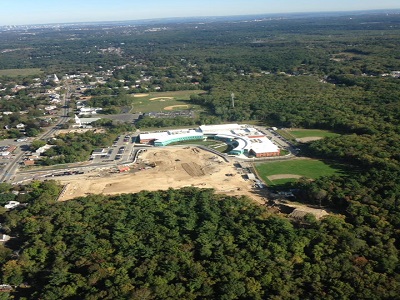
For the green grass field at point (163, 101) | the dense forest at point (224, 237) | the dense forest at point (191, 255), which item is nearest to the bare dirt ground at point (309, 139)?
the dense forest at point (224, 237)

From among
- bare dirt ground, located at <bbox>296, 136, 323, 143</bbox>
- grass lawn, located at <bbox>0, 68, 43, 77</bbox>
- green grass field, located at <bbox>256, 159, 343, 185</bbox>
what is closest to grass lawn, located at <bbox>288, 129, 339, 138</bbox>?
bare dirt ground, located at <bbox>296, 136, 323, 143</bbox>

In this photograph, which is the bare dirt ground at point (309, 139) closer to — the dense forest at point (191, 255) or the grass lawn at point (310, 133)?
the grass lawn at point (310, 133)

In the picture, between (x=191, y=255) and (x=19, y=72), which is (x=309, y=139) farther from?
(x=19, y=72)

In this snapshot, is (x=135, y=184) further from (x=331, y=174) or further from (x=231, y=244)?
(x=331, y=174)

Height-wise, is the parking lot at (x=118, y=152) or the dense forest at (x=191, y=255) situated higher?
the dense forest at (x=191, y=255)

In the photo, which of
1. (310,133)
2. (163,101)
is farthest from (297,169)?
(163,101)
